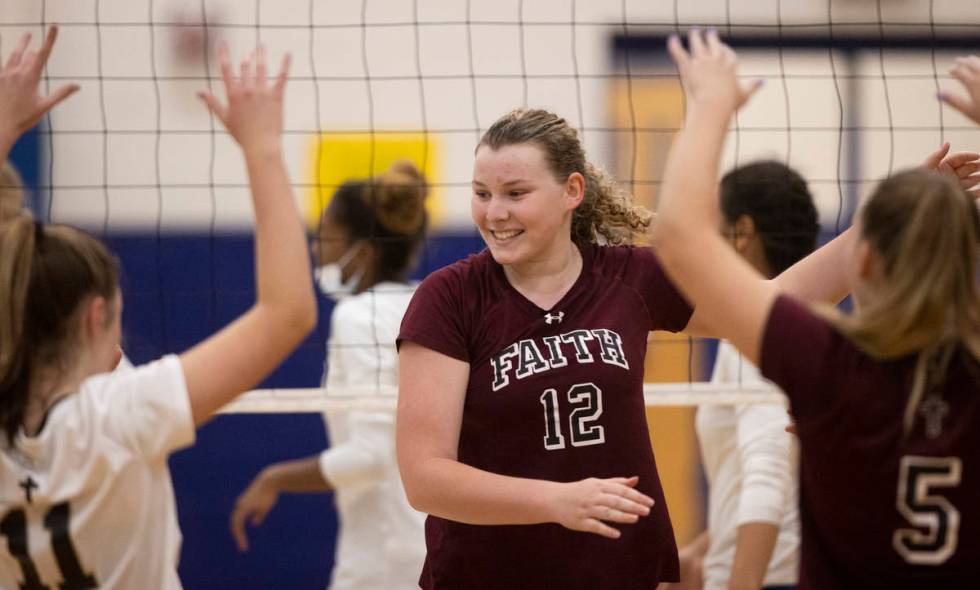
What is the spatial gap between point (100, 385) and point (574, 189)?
1.13 meters

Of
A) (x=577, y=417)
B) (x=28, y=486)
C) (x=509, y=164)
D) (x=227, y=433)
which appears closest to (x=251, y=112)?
(x=28, y=486)

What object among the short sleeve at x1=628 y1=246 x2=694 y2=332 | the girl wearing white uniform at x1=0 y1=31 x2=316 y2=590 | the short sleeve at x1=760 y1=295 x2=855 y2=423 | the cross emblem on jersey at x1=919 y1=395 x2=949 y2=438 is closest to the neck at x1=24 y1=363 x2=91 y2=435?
the girl wearing white uniform at x1=0 y1=31 x2=316 y2=590

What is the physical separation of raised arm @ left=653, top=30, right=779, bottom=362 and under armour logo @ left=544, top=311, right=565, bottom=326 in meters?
0.63

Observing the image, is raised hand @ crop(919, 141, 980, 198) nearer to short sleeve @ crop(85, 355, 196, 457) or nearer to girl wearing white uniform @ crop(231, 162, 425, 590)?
short sleeve @ crop(85, 355, 196, 457)

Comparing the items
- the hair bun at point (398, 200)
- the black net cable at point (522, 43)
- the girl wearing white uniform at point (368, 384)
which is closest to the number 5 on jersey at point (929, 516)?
the girl wearing white uniform at point (368, 384)

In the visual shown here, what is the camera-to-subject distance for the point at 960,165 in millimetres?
2689

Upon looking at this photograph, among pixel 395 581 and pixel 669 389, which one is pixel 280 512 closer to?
pixel 395 581

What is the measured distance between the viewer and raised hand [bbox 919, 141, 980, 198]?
105 inches

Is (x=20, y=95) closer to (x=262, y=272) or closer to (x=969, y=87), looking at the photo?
(x=262, y=272)

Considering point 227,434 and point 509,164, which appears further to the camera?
point 227,434

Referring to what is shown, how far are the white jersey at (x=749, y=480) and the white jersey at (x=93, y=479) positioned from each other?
73.2 inches

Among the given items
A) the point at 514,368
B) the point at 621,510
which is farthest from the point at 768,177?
the point at 621,510

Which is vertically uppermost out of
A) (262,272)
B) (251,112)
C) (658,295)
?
(251,112)

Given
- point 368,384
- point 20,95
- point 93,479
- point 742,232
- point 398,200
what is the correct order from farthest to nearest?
point 398,200 → point 368,384 → point 742,232 → point 20,95 → point 93,479
